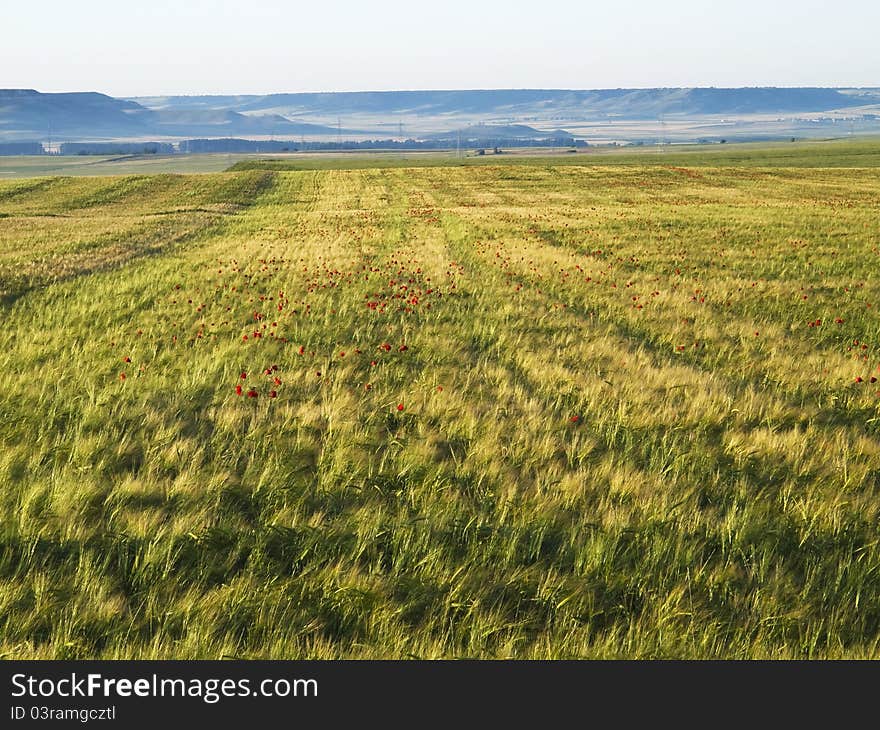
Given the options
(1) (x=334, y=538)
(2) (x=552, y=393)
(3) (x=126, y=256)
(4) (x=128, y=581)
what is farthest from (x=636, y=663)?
(3) (x=126, y=256)

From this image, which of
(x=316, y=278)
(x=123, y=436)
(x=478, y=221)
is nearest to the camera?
(x=123, y=436)

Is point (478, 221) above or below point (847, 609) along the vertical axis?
above

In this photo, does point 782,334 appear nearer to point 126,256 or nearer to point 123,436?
point 123,436

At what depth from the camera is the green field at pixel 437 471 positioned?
3.56m

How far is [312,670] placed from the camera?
10.1 ft

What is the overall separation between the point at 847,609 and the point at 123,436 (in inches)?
215

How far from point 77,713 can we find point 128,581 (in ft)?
3.40

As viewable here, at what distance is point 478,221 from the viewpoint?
29.5 metres

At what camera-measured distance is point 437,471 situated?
5.23 m

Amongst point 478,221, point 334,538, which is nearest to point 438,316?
point 334,538

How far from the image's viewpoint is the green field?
3559 millimetres

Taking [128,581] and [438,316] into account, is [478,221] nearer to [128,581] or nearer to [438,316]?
[438,316]

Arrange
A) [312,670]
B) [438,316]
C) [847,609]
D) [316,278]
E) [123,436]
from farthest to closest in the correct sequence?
[316,278]
[438,316]
[123,436]
[847,609]
[312,670]

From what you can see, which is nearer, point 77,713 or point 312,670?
point 77,713
